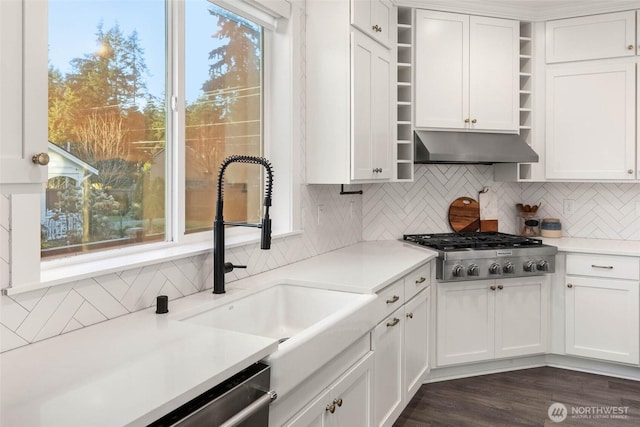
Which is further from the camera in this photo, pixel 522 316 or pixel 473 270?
pixel 522 316

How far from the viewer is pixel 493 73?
3.63 m

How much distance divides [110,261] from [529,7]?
3.44 metres

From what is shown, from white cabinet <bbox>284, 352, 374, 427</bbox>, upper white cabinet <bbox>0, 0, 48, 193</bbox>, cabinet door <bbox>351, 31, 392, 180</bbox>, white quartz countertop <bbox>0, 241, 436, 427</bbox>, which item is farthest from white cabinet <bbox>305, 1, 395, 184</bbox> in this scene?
upper white cabinet <bbox>0, 0, 48, 193</bbox>

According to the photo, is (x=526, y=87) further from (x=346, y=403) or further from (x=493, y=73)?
(x=346, y=403)

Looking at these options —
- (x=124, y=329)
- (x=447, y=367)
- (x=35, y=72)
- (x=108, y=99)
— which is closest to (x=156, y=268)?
(x=124, y=329)

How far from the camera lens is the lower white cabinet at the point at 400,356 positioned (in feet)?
7.56

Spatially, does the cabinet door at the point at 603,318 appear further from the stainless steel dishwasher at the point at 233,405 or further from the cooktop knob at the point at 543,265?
the stainless steel dishwasher at the point at 233,405

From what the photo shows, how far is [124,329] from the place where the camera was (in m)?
1.52

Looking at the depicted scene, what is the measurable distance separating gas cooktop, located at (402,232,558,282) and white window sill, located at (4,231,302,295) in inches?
59.4

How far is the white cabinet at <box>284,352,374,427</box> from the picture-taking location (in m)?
1.62

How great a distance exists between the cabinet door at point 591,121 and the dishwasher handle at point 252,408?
319 centimetres

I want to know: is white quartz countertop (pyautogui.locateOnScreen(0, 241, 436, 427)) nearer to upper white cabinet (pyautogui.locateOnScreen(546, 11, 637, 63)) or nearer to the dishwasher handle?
the dishwasher handle

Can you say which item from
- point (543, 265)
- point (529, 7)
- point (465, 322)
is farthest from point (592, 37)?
point (465, 322)

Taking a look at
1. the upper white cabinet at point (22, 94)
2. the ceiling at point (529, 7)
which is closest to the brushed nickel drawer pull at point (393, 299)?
the upper white cabinet at point (22, 94)
